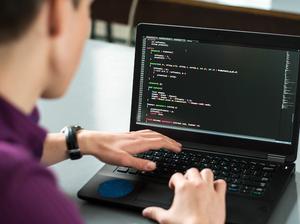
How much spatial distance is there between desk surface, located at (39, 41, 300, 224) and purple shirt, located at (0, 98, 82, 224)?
415mm

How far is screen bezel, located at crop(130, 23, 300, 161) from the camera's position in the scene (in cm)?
120

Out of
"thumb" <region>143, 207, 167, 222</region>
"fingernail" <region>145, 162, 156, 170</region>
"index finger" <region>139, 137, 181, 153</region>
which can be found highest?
"index finger" <region>139, 137, 181, 153</region>

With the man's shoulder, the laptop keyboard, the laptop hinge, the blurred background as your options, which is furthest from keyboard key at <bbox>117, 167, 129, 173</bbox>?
the blurred background

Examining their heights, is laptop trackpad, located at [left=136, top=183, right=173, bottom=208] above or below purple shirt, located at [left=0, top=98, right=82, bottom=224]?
below

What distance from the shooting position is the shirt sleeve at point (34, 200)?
0.62 metres

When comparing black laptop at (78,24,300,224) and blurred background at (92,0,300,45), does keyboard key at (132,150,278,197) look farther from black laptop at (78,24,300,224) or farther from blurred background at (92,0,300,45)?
blurred background at (92,0,300,45)

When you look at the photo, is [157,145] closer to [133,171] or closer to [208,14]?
[133,171]

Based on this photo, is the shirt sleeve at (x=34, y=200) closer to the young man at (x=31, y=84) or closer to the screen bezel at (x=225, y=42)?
the young man at (x=31, y=84)

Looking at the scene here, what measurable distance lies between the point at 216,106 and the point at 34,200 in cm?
68

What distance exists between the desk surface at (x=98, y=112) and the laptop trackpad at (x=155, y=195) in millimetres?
35

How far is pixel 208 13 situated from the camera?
8.55ft

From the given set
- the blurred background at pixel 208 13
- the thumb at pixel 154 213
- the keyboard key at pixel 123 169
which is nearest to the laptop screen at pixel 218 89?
the keyboard key at pixel 123 169

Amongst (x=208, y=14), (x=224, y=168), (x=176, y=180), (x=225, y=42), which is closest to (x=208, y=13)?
(x=208, y=14)

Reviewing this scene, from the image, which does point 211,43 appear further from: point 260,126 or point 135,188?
point 135,188
